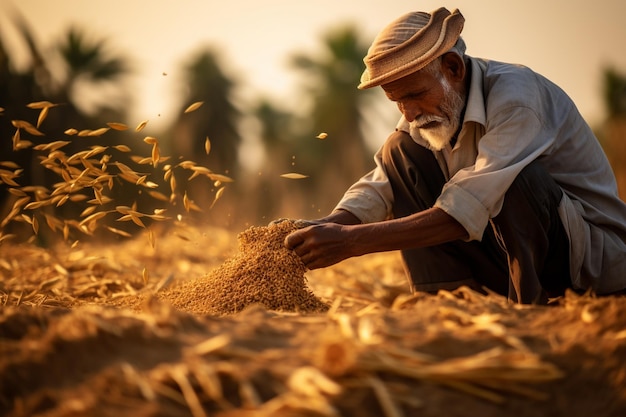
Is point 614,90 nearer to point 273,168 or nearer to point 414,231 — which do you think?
point 273,168

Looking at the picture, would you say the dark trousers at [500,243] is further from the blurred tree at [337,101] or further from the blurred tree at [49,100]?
the blurred tree at [337,101]

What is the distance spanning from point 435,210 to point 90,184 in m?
1.86

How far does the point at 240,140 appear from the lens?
2252 centimetres

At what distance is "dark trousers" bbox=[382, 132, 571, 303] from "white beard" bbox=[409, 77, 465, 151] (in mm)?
147

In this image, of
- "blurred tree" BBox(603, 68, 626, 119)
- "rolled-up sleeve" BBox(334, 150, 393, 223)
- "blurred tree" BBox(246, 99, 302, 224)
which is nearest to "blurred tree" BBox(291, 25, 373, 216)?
"blurred tree" BBox(246, 99, 302, 224)

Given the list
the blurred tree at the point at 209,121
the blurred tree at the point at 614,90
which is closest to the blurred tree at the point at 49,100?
the blurred tree at the point at 209,121

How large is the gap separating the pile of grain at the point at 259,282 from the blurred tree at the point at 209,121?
650 inches

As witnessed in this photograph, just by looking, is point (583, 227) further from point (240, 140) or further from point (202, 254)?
point (240, 140)

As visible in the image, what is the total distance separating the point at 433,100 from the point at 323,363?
1.83 m

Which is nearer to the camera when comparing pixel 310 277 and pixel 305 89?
pixel 310 277

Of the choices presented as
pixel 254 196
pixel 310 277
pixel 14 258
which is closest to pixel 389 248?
pixel 310 277

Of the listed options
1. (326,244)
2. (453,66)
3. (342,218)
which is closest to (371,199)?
(342,218)

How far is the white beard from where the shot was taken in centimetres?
307

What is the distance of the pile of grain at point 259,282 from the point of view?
9.45ft
